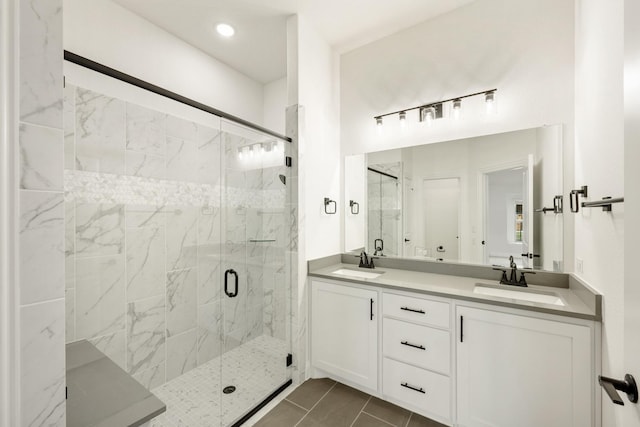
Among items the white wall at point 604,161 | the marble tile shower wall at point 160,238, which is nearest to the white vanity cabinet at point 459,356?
the white wall at point 604,161

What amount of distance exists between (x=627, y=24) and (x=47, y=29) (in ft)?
4.75

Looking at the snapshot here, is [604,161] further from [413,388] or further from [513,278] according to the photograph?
[413,388]

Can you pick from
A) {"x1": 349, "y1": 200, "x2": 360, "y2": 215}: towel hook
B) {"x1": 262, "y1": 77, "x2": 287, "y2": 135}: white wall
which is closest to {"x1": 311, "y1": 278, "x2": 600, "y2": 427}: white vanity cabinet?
{"x1": 349, "y1": 200, "x2": 360, "y2": 215}: towel hook

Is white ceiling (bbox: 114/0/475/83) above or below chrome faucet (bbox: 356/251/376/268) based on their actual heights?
above

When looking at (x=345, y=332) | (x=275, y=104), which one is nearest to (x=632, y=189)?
(x=345, y=332)

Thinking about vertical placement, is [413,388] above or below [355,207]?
below

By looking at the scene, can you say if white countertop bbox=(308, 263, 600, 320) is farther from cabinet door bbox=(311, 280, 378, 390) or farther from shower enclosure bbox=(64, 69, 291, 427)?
shower enclosure bbox=(64, 69, 291, 427)

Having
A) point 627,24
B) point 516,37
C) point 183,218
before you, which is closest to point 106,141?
point 183,218

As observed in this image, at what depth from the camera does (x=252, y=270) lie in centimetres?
214

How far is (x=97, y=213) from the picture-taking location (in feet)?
6.29

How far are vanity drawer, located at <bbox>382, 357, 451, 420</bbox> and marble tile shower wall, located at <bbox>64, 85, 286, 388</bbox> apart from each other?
927 millimetres

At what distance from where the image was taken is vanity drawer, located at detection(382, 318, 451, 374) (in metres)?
1.73

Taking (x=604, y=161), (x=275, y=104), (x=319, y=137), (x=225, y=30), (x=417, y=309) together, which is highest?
(x=225, y=30)

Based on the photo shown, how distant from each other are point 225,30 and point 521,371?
3306mm
